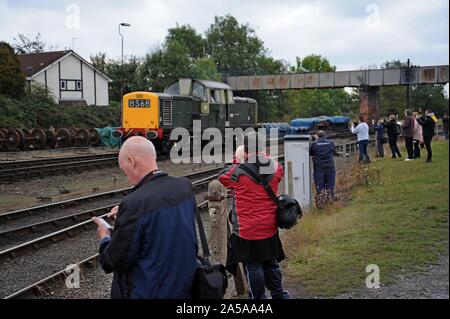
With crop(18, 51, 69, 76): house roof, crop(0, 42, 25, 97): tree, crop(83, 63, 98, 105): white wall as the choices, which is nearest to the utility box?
crop(0, 42, 25, 97): tree

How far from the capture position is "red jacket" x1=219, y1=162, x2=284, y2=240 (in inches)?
211

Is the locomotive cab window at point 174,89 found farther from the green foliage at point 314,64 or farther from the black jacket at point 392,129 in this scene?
the green foliage at point 314,64

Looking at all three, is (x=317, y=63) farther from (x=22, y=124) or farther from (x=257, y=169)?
(x=257, y=169)

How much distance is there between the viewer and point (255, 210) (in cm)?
539

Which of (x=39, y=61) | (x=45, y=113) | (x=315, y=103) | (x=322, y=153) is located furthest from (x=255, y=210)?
(x=315, y=103)

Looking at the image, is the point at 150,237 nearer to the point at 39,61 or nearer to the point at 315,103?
the point at 39,61

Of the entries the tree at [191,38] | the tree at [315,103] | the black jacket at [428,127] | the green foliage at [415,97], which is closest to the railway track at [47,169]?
the black jacket at [428,127]

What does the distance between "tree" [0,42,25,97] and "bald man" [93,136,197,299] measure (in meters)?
19.4

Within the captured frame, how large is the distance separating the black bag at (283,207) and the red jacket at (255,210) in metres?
0.04

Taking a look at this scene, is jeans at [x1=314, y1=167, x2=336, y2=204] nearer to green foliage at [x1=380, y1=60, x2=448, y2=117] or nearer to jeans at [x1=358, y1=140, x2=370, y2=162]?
jeans at [x1=358, y1=140, x2=370, y2=162]

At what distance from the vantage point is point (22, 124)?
1190 inches

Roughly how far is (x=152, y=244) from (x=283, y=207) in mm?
2146

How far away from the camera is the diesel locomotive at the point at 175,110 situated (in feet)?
76.6
